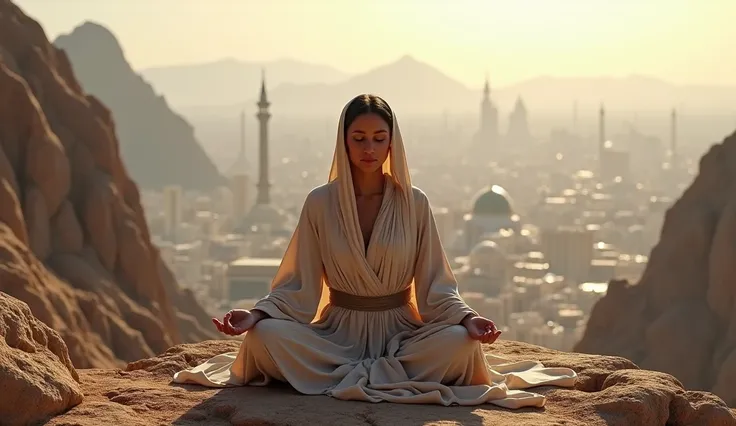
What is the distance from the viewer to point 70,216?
21.8 metres

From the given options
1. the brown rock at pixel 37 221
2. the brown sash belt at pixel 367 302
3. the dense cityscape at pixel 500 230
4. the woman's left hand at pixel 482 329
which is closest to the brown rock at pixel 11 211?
the brown rock at pixel 37 221

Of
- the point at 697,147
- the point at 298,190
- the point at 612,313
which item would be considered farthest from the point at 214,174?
the point at 612,313

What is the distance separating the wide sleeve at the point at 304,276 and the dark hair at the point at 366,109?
436 millimetres

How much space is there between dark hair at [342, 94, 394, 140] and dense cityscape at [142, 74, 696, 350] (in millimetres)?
48320

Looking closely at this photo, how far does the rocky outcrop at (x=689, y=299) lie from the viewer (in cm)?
2270

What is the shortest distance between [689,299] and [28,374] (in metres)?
19.4

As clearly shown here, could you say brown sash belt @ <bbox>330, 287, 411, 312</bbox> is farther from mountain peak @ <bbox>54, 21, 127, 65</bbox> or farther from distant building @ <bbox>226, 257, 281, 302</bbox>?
mountain peak @ <bbox>54, 21, 127, 65</bbox>

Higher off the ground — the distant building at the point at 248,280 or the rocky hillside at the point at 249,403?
→ the rocky hillside at the point at 249,403

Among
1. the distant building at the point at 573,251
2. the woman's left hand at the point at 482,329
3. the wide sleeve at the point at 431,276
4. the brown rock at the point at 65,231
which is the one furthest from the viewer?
the distant building at the point at 573,251

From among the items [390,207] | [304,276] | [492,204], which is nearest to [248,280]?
[492,204]

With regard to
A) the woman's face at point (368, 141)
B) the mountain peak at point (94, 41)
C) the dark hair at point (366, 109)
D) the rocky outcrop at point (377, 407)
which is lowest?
the rocky outcrop at point (377, 407)

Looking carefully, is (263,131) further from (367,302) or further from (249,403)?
(249,403)

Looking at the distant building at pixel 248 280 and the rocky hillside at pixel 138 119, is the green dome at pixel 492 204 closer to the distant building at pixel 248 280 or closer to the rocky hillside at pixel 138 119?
the distant building at pixel 248 280

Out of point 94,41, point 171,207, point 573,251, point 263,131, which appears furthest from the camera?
point 94,41
